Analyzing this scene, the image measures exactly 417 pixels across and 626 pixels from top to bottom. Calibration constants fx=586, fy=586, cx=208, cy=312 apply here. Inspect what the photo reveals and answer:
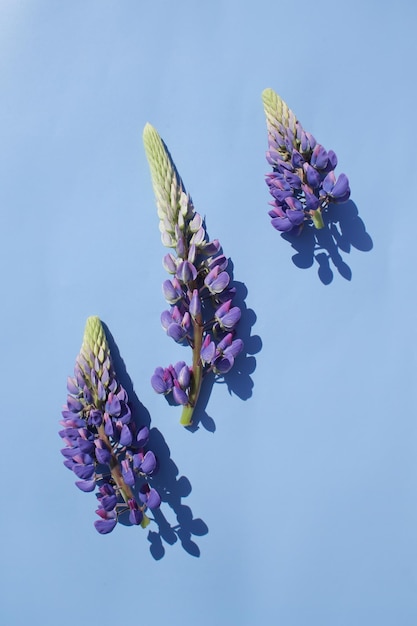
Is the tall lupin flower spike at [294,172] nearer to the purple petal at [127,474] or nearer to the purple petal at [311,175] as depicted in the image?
the purple petal at [311,175]

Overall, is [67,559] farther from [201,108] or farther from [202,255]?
[201,108]

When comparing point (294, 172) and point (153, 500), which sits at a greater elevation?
point (294, 172)

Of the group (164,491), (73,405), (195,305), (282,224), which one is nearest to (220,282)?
(195,305)

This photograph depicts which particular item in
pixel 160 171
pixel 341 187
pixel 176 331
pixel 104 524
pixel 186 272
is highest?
pixel 160 171

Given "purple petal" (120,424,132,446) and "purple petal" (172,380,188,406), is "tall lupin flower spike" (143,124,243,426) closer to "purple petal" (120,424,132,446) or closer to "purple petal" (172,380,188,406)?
"purple petal" (172,380,188,406)

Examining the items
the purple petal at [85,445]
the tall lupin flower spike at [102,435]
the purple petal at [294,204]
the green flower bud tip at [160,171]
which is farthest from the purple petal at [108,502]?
the purple petal at [294,204]

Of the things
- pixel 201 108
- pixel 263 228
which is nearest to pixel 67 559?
pixel 263 228

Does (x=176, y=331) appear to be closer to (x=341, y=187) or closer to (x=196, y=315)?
(x=196, y=315)

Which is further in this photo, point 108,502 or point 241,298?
point 241,298
